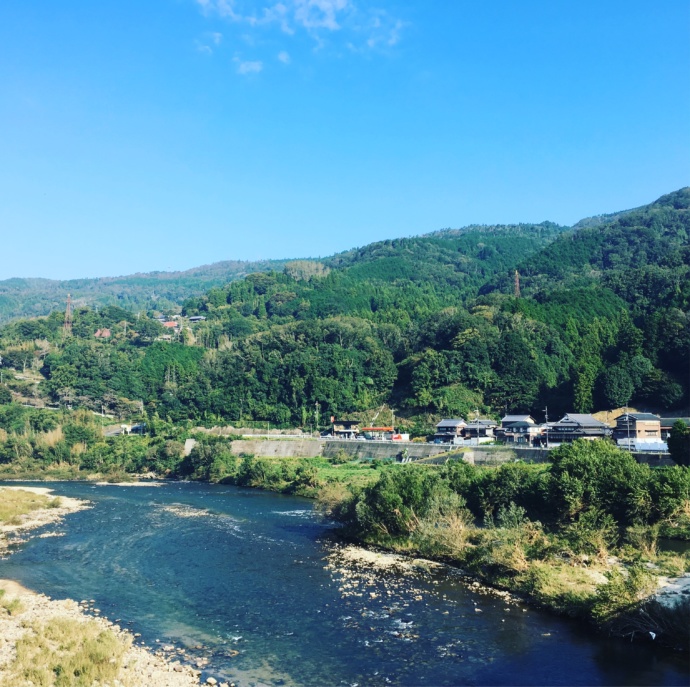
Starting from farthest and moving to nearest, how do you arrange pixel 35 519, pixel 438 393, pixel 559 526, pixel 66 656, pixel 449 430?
1. pixel 438 393
2. pixel 449 430
3. pixel 35 519
4. pixel 559 526
5. pixel 66 656

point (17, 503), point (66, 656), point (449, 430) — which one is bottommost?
point (17, 503)

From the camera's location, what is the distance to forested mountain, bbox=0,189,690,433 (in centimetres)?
7062

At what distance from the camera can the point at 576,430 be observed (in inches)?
2208

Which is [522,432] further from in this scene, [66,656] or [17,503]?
[66,656]

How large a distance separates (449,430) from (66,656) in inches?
1999

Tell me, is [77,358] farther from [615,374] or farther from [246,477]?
[615,374]

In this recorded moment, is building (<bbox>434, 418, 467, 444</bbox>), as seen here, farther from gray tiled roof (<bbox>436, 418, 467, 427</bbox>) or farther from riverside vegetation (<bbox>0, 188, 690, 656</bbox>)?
riverside vegetation (<bbox>0, 188, 690, 656</bbox>)

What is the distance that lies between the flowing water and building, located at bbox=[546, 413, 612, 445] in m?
27.1

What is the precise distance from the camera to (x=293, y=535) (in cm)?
3644

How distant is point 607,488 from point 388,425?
150ft

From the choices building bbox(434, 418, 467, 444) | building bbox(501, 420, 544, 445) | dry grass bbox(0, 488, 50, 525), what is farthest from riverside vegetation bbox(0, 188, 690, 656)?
dry grass bbox(0, 488, 50, 525)

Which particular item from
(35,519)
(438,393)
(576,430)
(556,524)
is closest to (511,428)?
(576,430)

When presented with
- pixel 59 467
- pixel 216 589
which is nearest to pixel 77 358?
pixel 59 467

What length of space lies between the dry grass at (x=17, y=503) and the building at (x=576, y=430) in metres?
40.4
